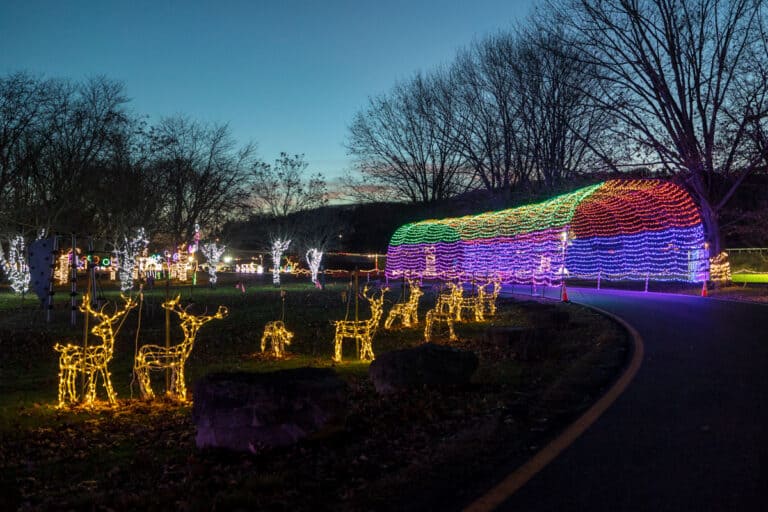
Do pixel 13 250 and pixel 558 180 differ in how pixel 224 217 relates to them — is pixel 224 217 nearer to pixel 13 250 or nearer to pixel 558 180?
pixel 13 250

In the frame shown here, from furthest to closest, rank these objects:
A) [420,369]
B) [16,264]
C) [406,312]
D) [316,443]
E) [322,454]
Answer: [16,264], [406,312], [420,369], [316,443], [322,454]

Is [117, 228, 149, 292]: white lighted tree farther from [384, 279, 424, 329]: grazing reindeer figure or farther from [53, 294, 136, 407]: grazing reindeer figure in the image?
[53, 294, 136, 407]: grazing reindeer figure

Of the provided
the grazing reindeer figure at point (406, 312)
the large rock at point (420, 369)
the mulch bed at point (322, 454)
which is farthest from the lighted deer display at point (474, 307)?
the large rock at point (420, 369)

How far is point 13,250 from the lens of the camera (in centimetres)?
3291

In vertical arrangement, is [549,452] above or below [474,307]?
below

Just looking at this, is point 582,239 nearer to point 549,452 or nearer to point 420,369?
point 420,369

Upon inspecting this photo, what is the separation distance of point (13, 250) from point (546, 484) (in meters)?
34.3

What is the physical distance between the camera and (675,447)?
538cm

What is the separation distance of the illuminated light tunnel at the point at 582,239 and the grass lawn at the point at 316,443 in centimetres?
1363

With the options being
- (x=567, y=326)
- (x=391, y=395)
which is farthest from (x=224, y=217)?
(x=391, y=395)

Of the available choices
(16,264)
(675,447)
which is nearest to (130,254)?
(16,264)

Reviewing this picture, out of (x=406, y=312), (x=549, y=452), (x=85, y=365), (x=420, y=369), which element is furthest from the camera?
(x=406, y=312)

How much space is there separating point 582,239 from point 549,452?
117ft

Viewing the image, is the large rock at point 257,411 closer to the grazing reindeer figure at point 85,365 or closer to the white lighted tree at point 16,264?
the grazing reindeer figure at point 85,365
